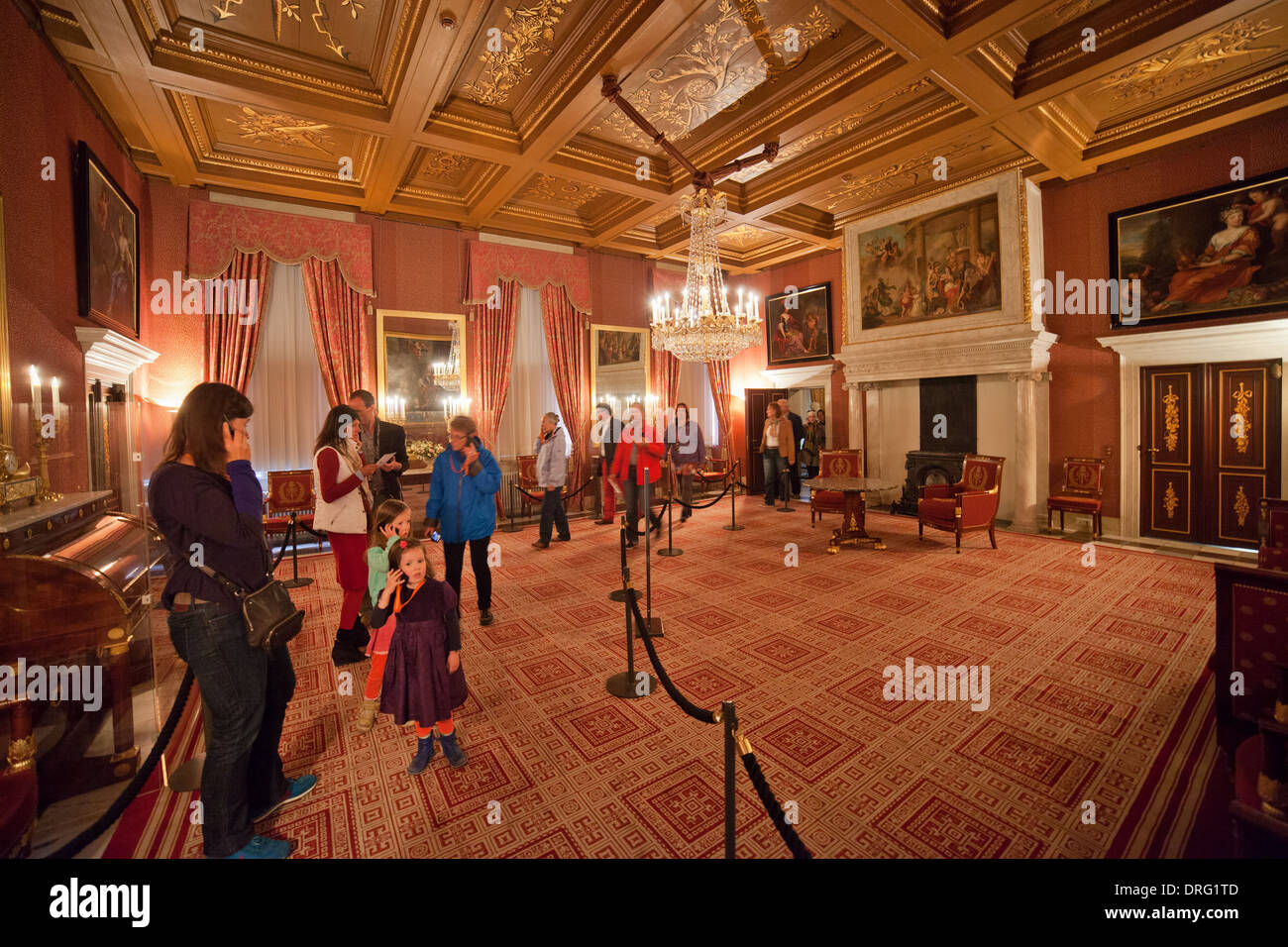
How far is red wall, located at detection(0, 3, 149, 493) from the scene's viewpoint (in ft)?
12.2

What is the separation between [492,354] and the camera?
364 inches

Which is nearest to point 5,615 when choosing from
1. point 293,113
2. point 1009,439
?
point 293,113

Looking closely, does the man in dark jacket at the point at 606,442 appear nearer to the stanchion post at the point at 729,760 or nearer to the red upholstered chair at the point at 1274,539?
the stanchion post at the point at 729,760

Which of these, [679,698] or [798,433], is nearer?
[679,698]

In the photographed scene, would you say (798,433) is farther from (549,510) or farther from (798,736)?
(798,736)

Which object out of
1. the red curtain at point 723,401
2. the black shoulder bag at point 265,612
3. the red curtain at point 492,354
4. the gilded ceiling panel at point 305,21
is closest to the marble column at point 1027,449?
the red curtain at point 723,401

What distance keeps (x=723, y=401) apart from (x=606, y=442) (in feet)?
18.0

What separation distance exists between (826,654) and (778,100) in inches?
231

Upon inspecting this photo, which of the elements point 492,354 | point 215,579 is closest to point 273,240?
point 492,354

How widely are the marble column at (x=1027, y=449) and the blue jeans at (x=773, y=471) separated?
3.69 meters

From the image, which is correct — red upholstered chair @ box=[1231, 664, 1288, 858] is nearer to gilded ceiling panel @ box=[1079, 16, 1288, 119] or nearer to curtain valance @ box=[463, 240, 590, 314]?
gilded ceiling panel @ box=[1079, 16, 1288, 119]

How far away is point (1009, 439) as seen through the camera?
327 inches

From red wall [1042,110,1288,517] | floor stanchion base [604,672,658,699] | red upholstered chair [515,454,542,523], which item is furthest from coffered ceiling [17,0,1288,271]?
floor stanchion base [604,672,658,699]

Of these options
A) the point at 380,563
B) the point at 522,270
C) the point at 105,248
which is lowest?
the point at 380,563
